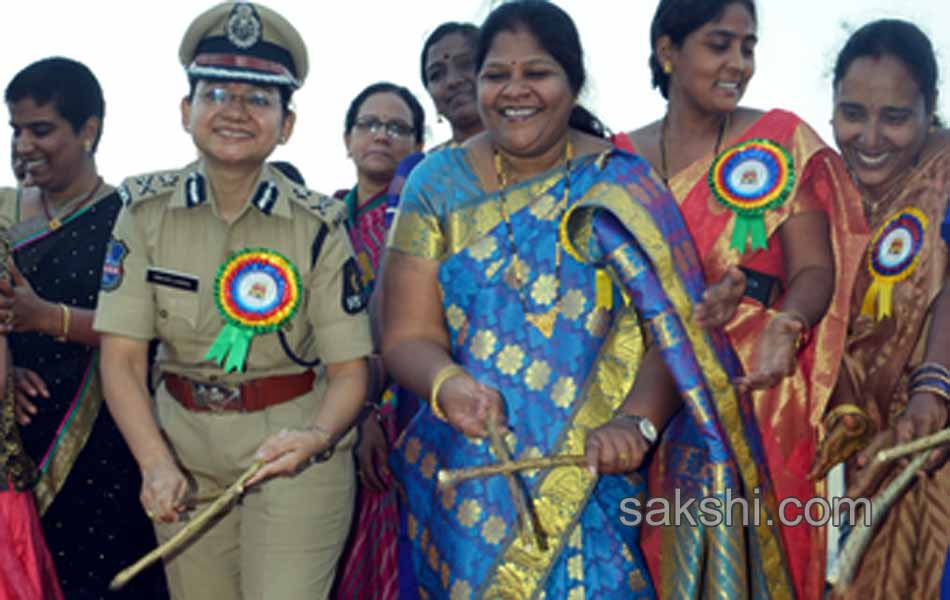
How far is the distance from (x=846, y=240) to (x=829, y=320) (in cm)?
23

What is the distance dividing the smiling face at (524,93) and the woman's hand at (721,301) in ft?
1.82

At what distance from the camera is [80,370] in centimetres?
379

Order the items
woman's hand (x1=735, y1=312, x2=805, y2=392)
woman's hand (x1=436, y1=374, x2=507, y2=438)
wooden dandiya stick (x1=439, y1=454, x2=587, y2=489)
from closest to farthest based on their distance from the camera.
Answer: wooden dandiya stick (x1=439, y1=454, x2=587, y2=489), woman's hand (x1=436, y1=374, x2=507, y2=438), woman's hand (x1=735, y1=312, x2=805, y2=392)

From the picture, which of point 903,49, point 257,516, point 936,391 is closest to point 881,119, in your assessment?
point 903,49

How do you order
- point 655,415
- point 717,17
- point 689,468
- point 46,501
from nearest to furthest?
point 655,415
point 689,468
point 717,17
point 46,501

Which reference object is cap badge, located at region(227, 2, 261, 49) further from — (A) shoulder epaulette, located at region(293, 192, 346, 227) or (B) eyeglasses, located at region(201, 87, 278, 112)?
(A) shoulder epaulette, located at region(293, 192, 346, 227)

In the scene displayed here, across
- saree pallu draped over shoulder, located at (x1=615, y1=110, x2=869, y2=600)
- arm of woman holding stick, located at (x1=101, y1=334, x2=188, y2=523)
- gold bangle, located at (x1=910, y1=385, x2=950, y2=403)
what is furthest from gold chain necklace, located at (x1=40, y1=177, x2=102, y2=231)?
gold bangle, located at (x1=910, y1=385, x2=950, y2=403)

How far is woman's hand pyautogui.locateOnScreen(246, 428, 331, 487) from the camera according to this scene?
2742 mm

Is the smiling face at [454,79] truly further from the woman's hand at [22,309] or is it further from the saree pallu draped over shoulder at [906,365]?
the woman's hand at [22,309]

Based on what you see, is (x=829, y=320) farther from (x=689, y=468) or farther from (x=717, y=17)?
(x=717, y=17)

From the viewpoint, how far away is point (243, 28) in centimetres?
302

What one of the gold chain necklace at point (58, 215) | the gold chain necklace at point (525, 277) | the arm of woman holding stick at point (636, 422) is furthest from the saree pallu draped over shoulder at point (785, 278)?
the gold chain necklace at point (58, 215)

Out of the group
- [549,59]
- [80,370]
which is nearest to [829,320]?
[549,59]

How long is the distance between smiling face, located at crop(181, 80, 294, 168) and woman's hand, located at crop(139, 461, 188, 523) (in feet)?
2.55
